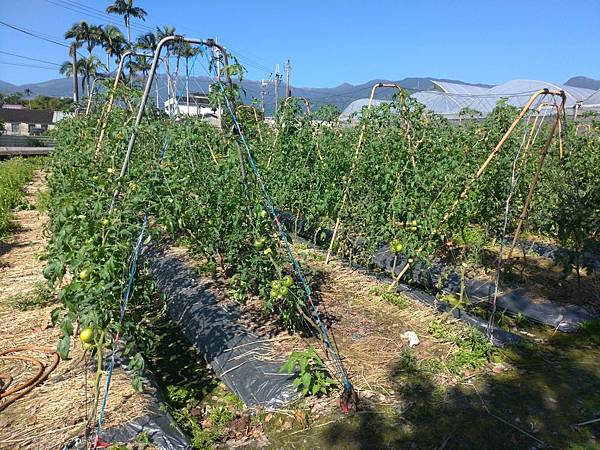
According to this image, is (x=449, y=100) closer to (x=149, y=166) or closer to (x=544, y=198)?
(x=544, y=198)

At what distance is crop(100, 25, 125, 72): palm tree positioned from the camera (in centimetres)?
3751

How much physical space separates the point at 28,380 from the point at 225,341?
1356 mm

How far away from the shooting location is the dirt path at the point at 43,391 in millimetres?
2531

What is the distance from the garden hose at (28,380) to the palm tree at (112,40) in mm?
38645

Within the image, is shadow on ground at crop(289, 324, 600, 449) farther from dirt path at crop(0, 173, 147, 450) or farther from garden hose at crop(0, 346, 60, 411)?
garden hose at crop(0, 346, 60, 411)

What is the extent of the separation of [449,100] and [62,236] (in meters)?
22.0

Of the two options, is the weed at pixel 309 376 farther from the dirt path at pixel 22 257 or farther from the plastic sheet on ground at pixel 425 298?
the dirt path at pixel 22 257

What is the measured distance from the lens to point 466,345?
3.68 m

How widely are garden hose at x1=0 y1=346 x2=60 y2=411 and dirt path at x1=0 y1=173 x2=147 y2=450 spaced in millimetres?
30

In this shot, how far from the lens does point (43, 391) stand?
293cm

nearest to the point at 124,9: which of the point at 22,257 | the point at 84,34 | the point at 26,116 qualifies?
the point at 84,34

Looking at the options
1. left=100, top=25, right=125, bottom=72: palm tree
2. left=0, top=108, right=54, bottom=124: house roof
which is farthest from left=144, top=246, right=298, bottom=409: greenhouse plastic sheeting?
left=0, top=108, right=54, bottom=124: house roof

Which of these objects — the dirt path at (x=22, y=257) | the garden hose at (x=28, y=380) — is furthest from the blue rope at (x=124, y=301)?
the dirt path at (x=22, y=257)

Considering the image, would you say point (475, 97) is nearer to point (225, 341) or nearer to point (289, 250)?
point (289, 250)
